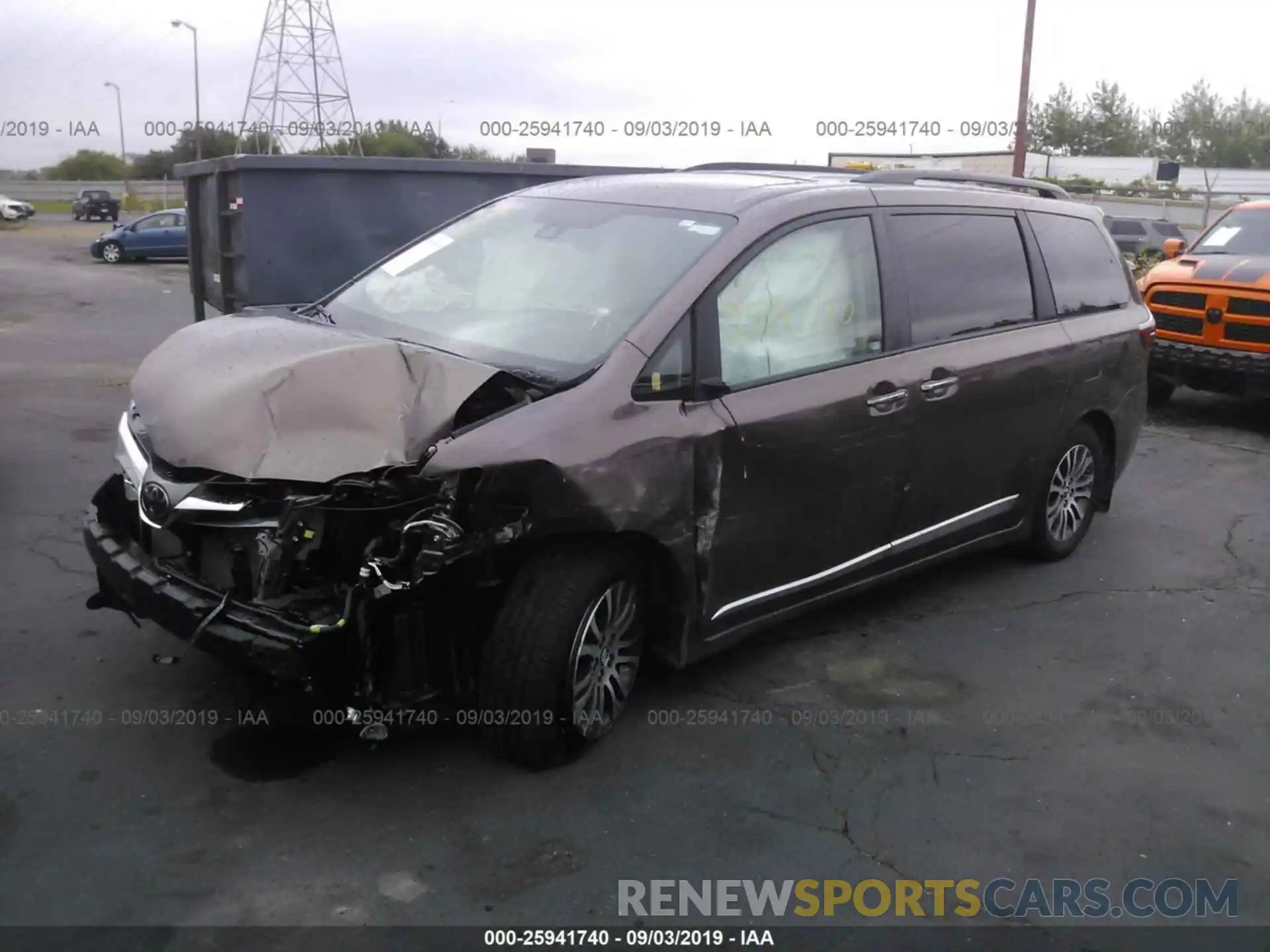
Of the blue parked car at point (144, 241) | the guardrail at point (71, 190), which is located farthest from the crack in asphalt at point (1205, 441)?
the guardrail at point (71, 190)

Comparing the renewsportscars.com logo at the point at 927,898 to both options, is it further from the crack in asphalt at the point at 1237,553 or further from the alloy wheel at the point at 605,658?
the crack in asphalt at the point at 1237,553

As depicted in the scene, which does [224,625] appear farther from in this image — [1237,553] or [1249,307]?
[1249,307]

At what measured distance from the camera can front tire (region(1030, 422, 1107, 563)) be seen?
5723 millimetres

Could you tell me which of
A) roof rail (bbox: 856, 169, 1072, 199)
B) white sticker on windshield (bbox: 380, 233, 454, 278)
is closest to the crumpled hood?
white sticker on windshield (bbox: 380, 233, 454, 278)

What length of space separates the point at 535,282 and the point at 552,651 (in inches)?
57.6

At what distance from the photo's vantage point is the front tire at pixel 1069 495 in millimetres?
5723

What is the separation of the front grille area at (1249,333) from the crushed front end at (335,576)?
25.4ft

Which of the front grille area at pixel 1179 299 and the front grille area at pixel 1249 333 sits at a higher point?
the front grille area at pixel 1179 299

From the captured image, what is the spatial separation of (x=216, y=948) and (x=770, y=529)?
221cm

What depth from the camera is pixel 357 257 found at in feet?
30.2

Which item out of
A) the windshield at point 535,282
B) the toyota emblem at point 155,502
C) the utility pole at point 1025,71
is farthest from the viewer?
the utility pole at point 1025,71

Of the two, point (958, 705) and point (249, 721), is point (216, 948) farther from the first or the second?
point (958, 705)

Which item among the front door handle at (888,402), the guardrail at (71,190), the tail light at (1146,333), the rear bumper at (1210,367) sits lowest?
the rear bumper at (1210,367)

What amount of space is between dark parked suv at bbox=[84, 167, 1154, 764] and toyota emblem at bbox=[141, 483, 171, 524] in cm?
2
